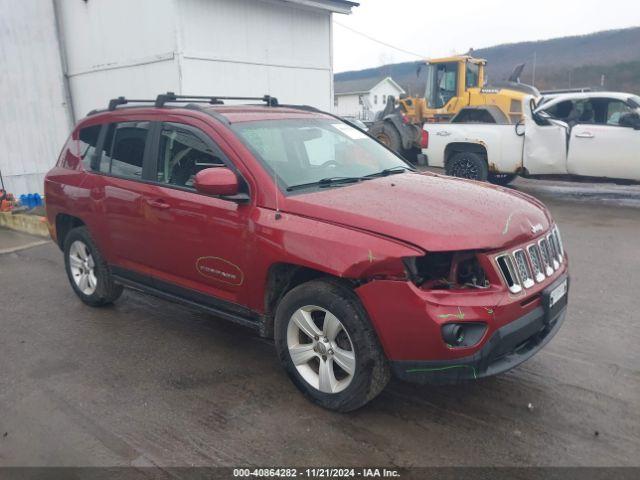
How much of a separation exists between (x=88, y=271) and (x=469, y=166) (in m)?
8.07

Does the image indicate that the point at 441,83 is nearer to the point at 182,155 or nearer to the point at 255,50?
the point at 255,50

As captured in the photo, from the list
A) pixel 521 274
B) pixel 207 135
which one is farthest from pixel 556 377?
pixel 207 135

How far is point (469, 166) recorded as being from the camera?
11148mm

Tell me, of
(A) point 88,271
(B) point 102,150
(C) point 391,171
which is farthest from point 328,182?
(A) point 88,271

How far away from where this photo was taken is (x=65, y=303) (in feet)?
18.3

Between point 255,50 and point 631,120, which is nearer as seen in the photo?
point 631,120

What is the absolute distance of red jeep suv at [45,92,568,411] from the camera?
9.65ft

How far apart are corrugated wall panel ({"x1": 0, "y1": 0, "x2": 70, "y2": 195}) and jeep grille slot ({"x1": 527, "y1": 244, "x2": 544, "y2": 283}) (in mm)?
10369

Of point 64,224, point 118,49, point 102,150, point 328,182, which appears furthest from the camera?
point 118,49

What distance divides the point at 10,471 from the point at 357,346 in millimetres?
1975

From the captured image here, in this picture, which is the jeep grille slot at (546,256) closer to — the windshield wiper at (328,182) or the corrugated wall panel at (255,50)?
the windshield wiper at (328,182)

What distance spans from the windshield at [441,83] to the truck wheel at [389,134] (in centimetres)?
205

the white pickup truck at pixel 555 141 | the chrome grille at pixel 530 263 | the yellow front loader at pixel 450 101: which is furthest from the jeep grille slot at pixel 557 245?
the yellow front loader at pixel 450 101

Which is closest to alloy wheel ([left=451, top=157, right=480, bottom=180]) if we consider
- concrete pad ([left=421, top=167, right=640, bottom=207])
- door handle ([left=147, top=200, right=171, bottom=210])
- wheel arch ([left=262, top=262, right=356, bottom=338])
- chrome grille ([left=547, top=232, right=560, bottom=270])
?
concrete pad ([left=421, top=167, right=640, bottom=207])
